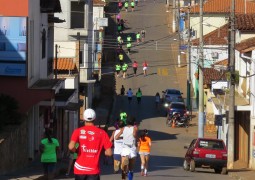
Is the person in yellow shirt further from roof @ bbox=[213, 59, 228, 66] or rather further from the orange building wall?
roof @ bbox=[213, 59, 228, 66]

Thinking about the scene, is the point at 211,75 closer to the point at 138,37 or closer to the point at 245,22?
the point at 245,22

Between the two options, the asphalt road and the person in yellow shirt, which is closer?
the person in yellow shirt

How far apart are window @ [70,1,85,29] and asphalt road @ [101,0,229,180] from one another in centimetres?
758

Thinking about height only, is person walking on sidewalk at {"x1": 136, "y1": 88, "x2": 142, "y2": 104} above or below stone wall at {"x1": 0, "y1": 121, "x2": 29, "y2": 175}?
below

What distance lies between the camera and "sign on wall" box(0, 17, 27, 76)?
3288cm

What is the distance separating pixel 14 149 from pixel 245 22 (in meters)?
21.3

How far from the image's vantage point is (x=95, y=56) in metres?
71.6

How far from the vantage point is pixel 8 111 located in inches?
1196

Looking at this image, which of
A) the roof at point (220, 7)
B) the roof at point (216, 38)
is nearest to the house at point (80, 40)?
the roof at point (216, 38)

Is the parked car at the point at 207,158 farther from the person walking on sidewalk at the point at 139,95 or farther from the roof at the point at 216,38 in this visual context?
the roof at the point at 216,38

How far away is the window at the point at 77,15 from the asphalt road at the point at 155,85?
7578mm

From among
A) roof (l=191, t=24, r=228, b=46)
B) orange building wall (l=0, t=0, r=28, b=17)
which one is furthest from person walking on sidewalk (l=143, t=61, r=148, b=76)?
orange building wall (l=0, t=0, r=28, b=17)

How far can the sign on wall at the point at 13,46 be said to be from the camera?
32.9 meters

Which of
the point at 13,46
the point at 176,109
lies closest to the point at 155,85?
the point at 176,109
